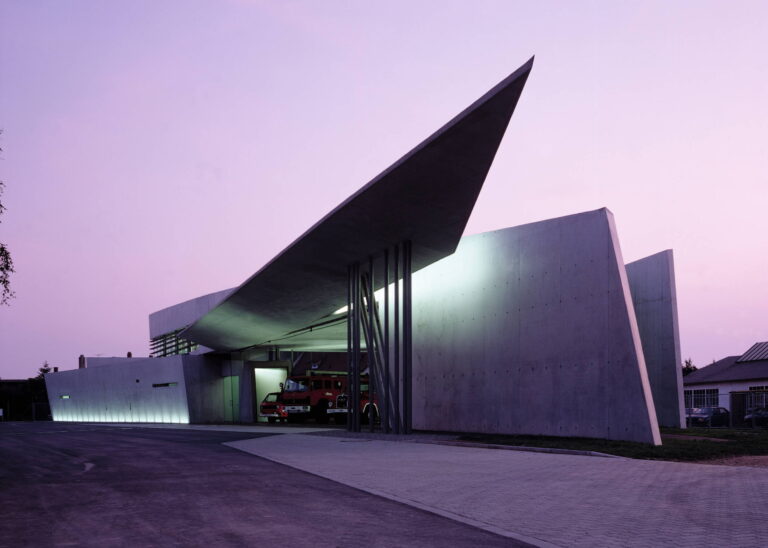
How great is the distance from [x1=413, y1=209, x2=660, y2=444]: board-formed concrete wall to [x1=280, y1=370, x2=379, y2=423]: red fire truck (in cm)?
1175

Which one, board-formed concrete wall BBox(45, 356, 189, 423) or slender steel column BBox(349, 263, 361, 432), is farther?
board-formed concrete wall BBox(45, 356, 189, 423)

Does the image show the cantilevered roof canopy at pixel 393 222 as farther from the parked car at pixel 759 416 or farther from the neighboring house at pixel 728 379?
the neighboring house at pixel 728 379

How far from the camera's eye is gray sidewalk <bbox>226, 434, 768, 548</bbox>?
6.84 m

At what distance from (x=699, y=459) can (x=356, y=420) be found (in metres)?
11.8

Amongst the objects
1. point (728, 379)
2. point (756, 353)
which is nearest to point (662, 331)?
point (728, 379)

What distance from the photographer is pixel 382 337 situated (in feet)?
78.3

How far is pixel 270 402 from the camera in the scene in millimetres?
37344

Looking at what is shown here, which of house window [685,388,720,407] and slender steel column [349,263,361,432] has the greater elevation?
slender steel column [349,263,361,432]

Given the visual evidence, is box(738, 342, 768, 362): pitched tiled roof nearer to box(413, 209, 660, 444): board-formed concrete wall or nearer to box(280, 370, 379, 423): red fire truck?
box(280, 370, 379, 423): red fire truck

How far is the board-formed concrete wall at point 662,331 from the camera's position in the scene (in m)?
25.5

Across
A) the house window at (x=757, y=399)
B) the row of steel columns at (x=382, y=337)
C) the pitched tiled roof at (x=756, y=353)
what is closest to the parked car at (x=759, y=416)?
the house window at (x=757, y=399)

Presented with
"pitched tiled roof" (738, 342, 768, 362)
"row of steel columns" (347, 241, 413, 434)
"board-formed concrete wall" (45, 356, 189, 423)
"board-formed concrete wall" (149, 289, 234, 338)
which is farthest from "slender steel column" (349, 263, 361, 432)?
"pitched tiled roof" (738, 342, 768, 362)

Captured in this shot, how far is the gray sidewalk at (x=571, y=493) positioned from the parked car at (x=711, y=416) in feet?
62.9

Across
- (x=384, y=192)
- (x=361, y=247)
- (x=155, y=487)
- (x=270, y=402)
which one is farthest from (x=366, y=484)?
(x=270, y=402)
